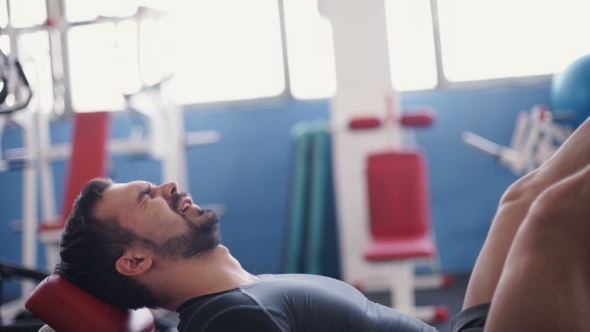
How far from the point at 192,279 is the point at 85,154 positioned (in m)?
2.05

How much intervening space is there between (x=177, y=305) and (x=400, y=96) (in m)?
3.00

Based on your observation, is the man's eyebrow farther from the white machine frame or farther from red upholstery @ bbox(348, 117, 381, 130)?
the white machine frame

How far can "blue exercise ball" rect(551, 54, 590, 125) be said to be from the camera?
3174mm

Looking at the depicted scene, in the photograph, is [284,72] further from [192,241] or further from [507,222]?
[507,222]

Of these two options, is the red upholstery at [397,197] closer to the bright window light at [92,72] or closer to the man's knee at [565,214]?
the man's knee at [565,214]

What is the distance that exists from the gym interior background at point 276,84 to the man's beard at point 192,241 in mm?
2457

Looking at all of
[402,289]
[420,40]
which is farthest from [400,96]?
[402,289]

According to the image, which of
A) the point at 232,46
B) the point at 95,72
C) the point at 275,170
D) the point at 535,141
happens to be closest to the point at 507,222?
the point at 535,141

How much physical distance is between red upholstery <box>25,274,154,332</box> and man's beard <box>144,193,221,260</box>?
177mm

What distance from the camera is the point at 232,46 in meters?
4.29

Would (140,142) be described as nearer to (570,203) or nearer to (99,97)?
(99,97)

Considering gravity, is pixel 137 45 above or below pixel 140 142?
above

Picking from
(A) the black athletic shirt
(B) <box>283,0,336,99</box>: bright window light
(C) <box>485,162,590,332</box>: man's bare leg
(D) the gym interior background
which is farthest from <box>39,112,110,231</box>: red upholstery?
(C) <box>485,162,590,332</box>: man's bare leg

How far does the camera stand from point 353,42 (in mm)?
3684
